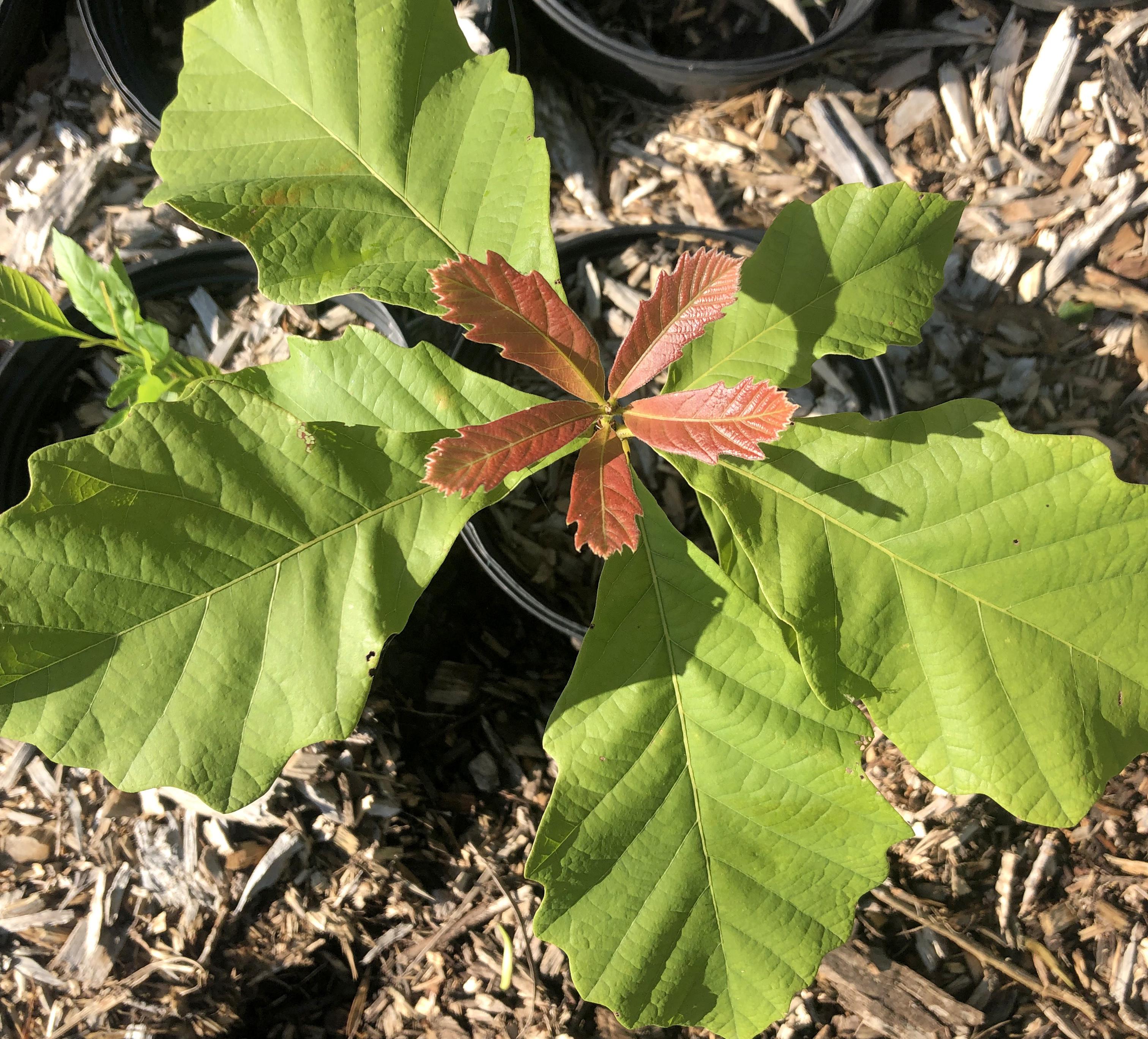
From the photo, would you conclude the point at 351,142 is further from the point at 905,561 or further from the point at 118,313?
the point at 905,561

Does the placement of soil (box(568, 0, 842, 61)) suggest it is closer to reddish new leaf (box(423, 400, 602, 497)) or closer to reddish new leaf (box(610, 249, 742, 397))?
reddish new leaf (box(610, 249, 742, 397))

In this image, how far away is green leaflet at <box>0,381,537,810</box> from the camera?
1165 mm

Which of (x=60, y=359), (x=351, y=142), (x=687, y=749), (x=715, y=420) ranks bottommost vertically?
(x=687, y=749)

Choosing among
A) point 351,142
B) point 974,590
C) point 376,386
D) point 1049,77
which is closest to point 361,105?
point 351,142

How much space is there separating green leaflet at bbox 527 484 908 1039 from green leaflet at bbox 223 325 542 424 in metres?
0.40

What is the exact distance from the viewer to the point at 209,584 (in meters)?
1.23

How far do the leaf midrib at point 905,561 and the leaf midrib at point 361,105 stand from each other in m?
0.67

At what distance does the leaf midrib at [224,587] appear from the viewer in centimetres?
116

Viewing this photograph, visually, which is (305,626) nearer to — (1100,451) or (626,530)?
(626,530)

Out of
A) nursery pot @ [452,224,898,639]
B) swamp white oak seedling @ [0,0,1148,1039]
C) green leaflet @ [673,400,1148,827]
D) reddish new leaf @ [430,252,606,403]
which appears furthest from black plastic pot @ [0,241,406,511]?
green leaflet @ [673,400,1148,827]

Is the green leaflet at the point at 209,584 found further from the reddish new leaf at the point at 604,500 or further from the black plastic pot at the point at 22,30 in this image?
the black plastic pot at the point at 22,30

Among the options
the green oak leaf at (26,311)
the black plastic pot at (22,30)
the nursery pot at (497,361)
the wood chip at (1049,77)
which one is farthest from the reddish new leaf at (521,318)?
the black plastic pot at (22,30)

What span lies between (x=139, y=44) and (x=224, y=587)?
6.34ft

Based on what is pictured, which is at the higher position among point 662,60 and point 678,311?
point 662,60
